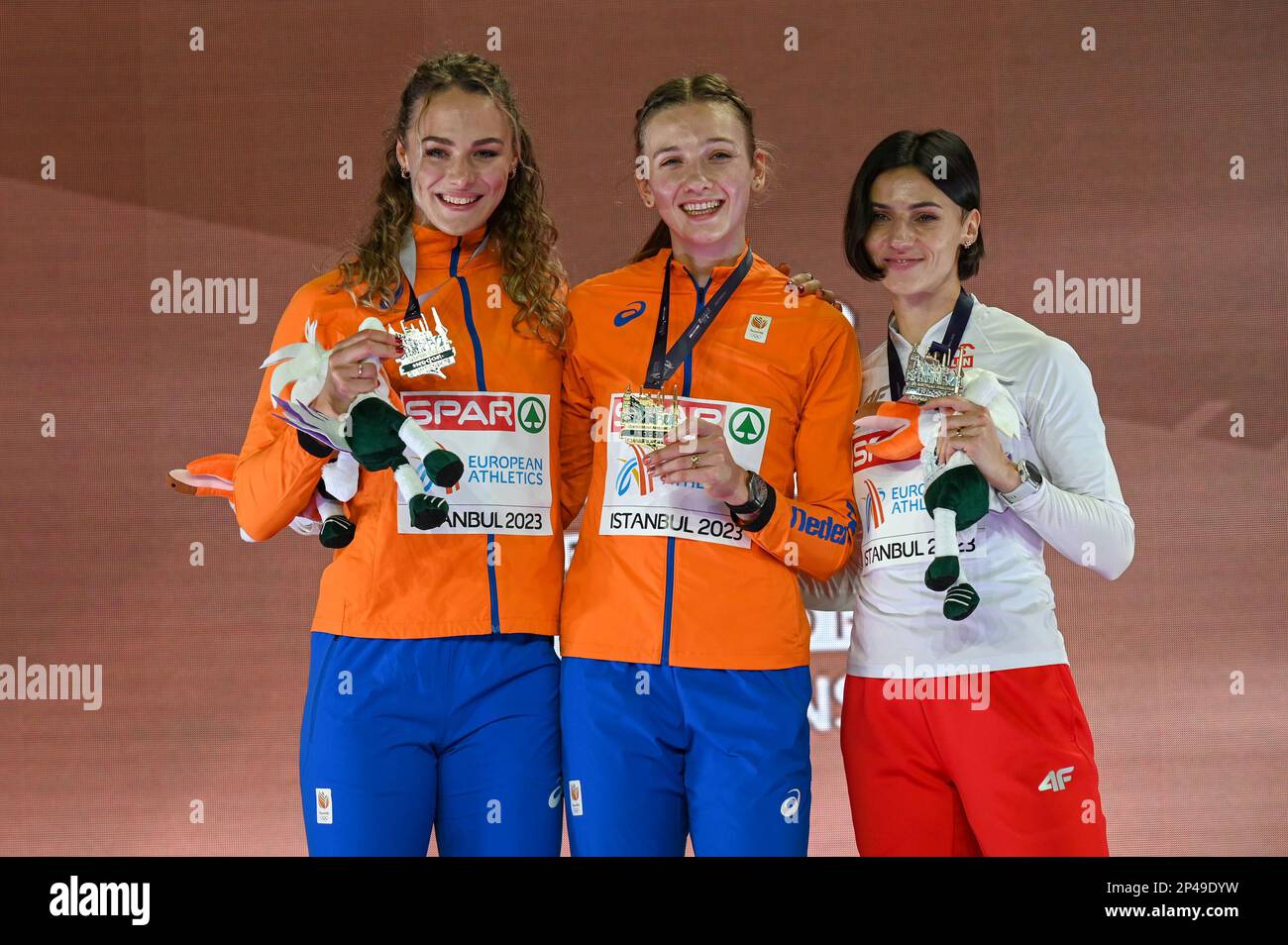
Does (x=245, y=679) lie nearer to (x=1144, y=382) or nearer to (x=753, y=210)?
(x=753, y=210)

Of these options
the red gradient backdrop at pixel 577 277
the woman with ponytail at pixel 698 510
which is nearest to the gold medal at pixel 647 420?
the woman with ponytail at pixel 698 510

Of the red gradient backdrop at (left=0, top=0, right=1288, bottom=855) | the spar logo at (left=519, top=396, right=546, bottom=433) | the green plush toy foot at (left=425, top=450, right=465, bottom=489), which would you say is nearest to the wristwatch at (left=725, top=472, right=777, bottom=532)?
→ the spar logo at (left=519, top=396, right=546, bottom=433)

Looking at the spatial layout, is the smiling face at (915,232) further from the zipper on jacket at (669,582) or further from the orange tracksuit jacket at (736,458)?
the zipper on jacket at (669,582)

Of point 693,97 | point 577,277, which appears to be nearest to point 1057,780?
point 693,97

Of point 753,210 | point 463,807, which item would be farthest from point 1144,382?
point 463,807

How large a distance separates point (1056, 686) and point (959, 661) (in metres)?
0.19

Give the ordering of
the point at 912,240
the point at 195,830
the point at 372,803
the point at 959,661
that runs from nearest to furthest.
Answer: the point at 372,803 → the point at 959,661 → the point at 912,240 → the point at 195,830

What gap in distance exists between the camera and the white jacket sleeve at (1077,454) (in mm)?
2326

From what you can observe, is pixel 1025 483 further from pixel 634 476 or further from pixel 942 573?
pixel 634 476

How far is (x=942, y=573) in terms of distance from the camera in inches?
83.9

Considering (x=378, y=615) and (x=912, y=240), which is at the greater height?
(x=912, y=240)

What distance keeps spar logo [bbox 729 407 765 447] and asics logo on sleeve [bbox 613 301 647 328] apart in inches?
10.6

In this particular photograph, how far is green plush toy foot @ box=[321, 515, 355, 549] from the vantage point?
2158 mm

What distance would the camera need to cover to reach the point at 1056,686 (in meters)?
2.27
